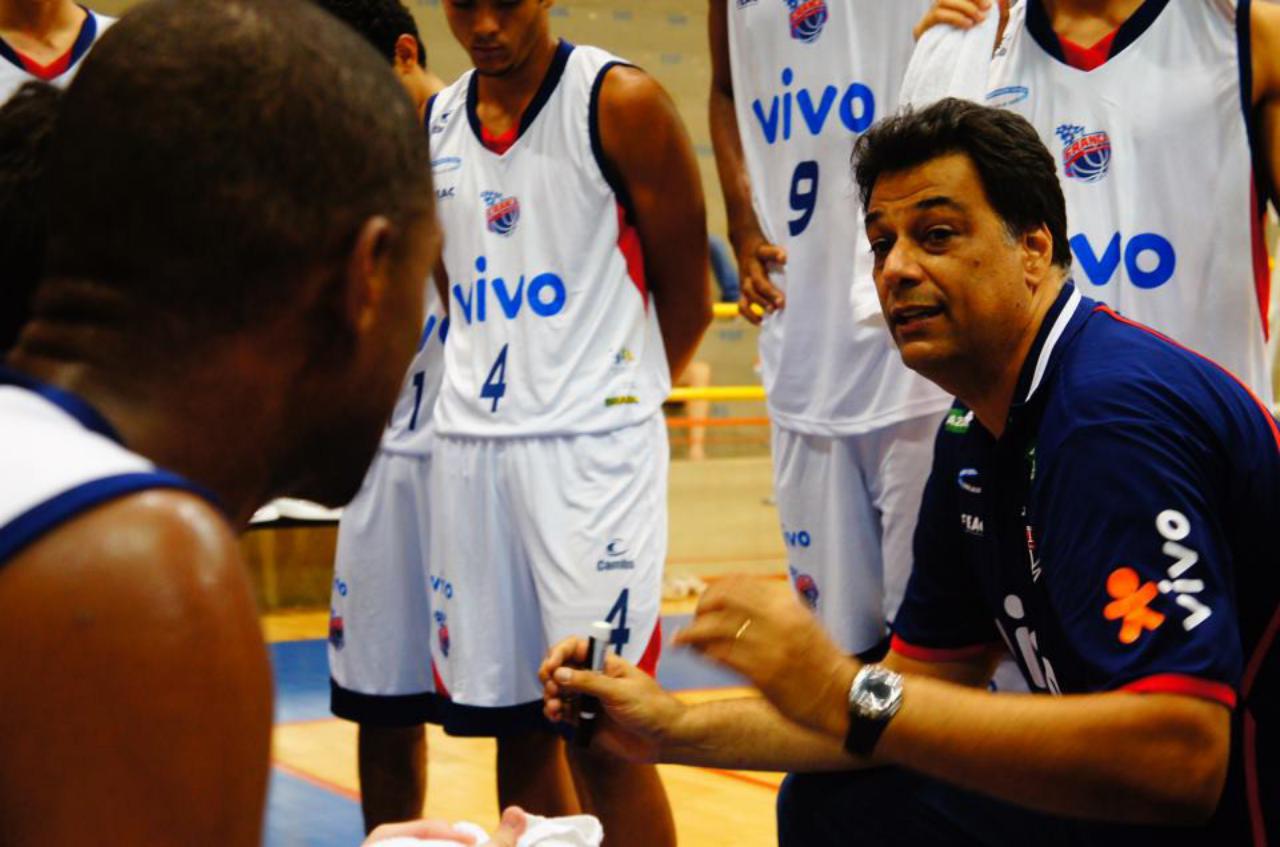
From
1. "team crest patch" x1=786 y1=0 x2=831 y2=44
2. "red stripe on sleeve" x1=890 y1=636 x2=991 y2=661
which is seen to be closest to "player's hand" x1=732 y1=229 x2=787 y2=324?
"team crest patch" x1=786 y1=0 x2=831 y2=44

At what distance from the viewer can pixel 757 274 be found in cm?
342

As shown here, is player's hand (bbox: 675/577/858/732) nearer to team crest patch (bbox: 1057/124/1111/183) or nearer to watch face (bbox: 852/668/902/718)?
watch face (bbox: 852/668/902/718)

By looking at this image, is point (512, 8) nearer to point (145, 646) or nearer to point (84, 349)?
point (84, 349)

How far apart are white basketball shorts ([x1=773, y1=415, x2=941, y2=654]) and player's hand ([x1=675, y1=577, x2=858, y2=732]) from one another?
1.23 metres

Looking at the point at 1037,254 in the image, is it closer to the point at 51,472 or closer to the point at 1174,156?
the point at 1174,156

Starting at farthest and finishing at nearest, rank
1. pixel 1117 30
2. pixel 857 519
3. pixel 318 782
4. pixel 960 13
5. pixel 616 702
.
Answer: pixel 318 782 < pixel 857 519 < pixel 960 13 < pixel 1117 30 < pixel 616 702

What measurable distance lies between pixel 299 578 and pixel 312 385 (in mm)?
6413

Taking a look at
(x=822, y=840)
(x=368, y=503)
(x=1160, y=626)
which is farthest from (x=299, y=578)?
(x=1160, y=626)

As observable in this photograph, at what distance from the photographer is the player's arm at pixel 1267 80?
2.79 meters

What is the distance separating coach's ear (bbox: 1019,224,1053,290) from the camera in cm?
235

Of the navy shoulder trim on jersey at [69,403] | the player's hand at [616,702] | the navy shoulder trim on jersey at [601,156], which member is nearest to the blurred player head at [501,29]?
the navy shoulder trim on jersey at [601,156]

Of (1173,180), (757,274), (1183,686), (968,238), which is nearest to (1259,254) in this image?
(1173,180)

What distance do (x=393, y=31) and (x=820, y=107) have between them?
115 cm

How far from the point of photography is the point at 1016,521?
2295 millimetres
